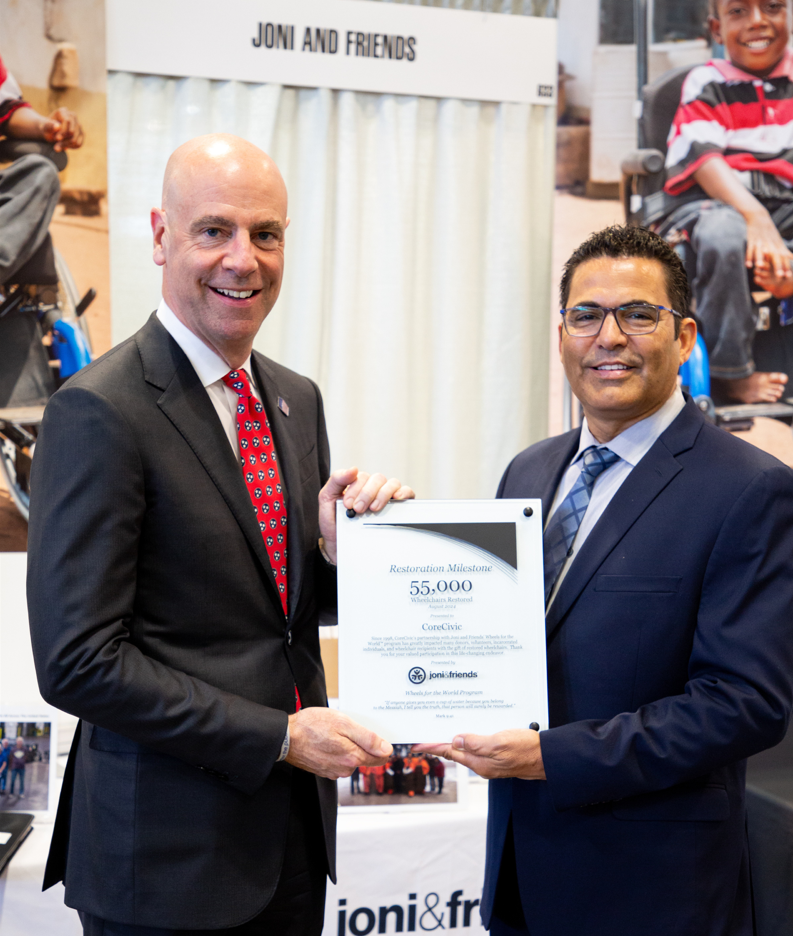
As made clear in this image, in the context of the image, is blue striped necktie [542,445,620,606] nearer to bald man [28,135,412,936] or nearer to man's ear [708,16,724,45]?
bald man [28,135,412,936]

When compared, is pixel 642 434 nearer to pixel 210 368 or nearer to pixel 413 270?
pixel 210 368

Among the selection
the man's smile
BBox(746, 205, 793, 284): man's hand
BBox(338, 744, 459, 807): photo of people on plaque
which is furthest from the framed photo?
BBox(746, 205, 793, 284): man's hand

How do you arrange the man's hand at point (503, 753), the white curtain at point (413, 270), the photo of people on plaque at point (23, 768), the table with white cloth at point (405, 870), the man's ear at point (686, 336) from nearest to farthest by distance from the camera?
the man's hand at point (503, 753) → the man's ear at point (686, 336) → the table with white cloth at point (405, 870) → the photo of people on plaque at point (23, 768) → the white curtain at point (413, 270)

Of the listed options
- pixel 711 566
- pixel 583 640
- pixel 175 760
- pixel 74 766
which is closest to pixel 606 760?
pixel 583 640

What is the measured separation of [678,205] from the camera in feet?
10.4

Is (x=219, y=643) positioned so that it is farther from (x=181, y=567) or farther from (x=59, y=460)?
(x=59, y=460)

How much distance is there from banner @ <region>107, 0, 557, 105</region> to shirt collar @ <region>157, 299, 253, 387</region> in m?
1.58

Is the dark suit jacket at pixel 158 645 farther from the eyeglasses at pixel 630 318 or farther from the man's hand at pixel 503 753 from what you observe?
the eyeglasses at pixel 630 318

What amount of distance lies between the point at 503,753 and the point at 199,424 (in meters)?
0.86

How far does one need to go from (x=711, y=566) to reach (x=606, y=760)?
416 millimetres

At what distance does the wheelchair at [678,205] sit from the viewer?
315cm

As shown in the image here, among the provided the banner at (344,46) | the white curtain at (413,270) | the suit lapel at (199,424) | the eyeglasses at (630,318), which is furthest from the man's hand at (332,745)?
the banner at (344,46)

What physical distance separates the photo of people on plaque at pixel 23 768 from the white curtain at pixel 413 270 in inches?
52.6

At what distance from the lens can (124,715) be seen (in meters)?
1.52
